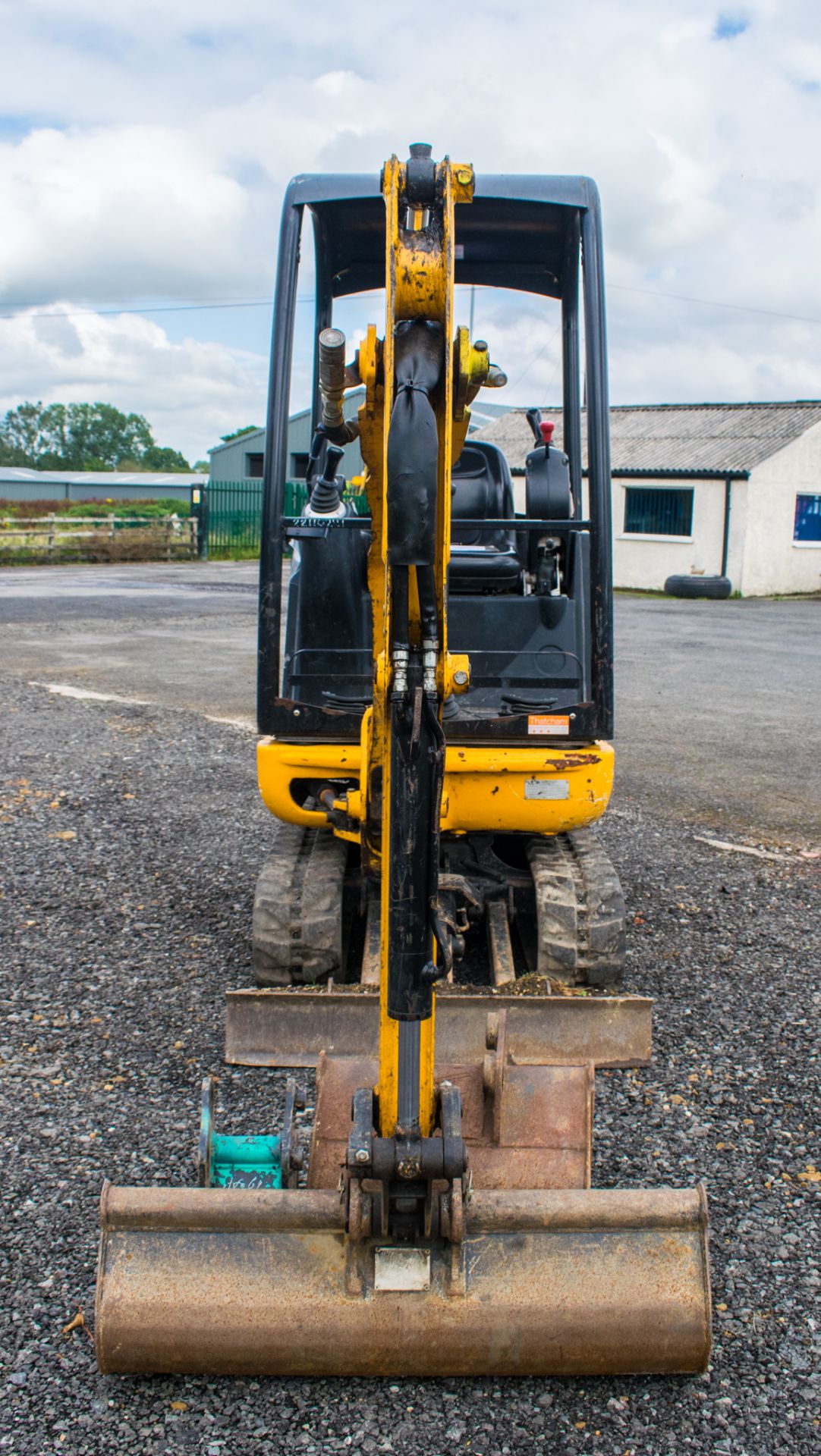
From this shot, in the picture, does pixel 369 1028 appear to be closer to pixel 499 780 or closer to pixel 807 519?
pixel 499 780

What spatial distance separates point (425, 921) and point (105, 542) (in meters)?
31.0

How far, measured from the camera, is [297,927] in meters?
4.56

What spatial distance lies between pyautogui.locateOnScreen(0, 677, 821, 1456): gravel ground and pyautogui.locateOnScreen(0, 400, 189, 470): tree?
10786 centimetres

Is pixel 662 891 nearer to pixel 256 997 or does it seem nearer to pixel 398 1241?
pixel 256 997

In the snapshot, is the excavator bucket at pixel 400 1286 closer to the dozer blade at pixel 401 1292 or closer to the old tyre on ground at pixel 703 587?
the dozer blade at pixel 401 1292

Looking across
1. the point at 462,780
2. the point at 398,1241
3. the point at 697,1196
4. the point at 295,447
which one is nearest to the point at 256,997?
the point at 462,780

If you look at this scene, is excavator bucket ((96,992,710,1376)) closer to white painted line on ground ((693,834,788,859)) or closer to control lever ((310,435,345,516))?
control lever ((310,435,345,516))

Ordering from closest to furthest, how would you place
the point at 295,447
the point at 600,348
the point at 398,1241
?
the point at 398,1241 → the point at 600,348 → the point at 295,447

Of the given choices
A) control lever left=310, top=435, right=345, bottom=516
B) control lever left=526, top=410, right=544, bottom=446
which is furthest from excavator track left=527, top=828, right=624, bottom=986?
control lever left=526, top=410, right=544, bottom=446

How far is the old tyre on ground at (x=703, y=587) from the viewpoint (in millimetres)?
25844

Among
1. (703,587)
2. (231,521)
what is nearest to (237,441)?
(231,521)

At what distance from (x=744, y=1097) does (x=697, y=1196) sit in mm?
1486

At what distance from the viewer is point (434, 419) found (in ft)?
8.15

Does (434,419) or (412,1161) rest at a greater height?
(434,419)
